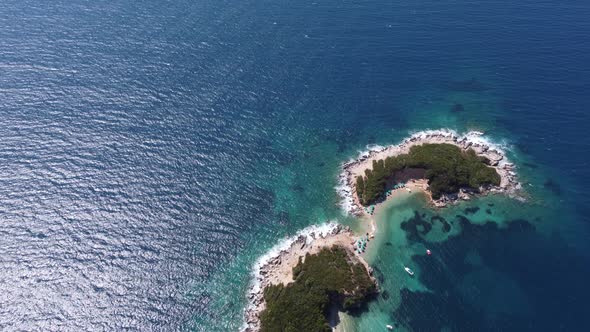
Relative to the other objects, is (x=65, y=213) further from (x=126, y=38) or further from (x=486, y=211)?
(x=486, y=211)

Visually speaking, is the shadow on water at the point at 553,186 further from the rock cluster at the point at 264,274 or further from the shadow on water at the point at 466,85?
the rock cluster at the point at 264,274

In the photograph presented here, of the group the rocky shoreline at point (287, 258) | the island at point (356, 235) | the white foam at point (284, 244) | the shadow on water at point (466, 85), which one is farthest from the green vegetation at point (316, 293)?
the shadow on water at point (466, 85)

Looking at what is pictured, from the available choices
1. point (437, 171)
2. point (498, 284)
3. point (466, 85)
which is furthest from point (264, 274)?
point (466, 85)

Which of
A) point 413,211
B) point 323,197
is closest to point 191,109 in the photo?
point 323,197

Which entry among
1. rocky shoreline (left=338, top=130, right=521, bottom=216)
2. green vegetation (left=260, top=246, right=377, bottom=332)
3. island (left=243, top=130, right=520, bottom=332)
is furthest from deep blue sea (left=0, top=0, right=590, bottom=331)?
green vegetation (left=260, top=246, right=377, bottom=332)

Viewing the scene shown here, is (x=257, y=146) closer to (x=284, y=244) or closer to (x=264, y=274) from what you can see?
(x=284, y=244)

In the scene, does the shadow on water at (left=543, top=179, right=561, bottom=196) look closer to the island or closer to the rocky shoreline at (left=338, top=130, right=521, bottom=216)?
the rocky shoreline at (left=338, top=130, right=521, bottom=216)
